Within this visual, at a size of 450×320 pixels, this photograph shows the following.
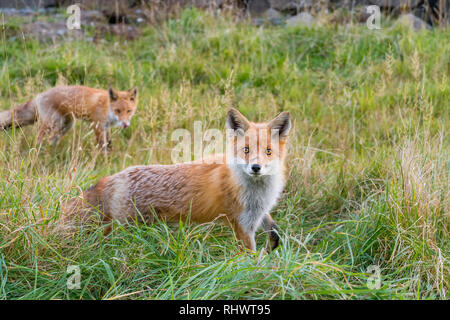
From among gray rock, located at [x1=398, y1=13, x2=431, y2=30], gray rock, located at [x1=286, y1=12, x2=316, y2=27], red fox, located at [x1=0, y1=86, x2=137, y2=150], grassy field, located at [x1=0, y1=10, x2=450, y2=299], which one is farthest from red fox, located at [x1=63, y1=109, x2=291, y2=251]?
gray rock, located at [x1=398, y1=13, x2=431, y2=30]

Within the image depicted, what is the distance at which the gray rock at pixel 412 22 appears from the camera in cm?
720

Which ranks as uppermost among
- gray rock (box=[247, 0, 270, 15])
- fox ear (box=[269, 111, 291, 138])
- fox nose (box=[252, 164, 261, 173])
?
gray rock (box=[247, 0, 270, 15])

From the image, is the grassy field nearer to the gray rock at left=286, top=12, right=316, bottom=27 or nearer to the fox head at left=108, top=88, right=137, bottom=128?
the fox head at left=108, top=88, right=137, bottom=128

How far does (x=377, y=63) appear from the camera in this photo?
6.62 metres

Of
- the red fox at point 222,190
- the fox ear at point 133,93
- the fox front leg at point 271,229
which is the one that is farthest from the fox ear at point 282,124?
the fox ear at point 133,93

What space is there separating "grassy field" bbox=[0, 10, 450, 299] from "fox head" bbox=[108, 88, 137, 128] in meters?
0.19

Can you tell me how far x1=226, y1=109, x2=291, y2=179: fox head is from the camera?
3068 mm

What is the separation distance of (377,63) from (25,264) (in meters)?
5.71

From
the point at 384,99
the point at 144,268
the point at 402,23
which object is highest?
the point at 402,23

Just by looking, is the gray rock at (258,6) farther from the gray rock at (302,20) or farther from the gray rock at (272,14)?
the gray rock at (302,20)

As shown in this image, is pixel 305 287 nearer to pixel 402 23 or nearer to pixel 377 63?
pixel 377 63

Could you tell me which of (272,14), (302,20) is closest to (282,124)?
(302,20)

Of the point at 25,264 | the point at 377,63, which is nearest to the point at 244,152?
the point at 25,264

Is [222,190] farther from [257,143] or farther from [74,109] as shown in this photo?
[74,109]
